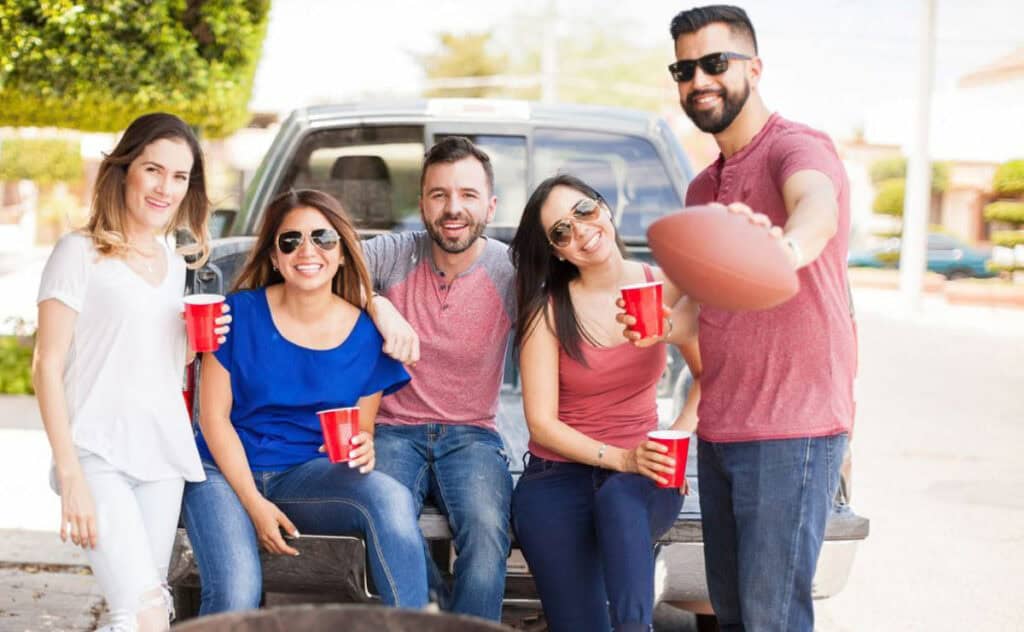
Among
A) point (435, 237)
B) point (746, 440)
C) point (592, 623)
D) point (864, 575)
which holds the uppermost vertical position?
point (435, 237)

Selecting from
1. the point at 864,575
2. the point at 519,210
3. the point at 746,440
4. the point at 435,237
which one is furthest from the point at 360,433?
the point at 864,575

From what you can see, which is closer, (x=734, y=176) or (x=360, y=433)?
(x=734, y=176)

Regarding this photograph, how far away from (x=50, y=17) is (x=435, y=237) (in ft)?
17.6

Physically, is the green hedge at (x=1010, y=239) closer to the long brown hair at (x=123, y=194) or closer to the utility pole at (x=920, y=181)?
the utility pole at (x=920, y=181)

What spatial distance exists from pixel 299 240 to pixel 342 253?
0.61ft

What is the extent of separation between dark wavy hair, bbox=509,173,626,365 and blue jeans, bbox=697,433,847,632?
761 millimetres

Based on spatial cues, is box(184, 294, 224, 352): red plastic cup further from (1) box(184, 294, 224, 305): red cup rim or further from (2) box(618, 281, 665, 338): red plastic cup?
(2) box(618, 281, 665, 338): red plastic cup

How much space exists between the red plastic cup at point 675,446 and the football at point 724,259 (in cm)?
85

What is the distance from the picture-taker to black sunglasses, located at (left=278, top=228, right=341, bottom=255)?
145 inches

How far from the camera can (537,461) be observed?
150 inches

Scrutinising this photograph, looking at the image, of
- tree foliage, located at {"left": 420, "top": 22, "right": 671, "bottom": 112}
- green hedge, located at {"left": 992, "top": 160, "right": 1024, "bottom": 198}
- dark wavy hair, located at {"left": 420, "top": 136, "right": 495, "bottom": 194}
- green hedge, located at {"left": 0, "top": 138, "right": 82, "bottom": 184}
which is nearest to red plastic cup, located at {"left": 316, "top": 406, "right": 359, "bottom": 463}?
dark wavy hair, located at {"left": 420, "top": 136, "right": 495, "bottom": 194}

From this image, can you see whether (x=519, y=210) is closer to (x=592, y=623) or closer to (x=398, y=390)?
(x=398, y=390)

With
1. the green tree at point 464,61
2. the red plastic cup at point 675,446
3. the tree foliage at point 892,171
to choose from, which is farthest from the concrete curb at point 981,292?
the green tree at point 464,61

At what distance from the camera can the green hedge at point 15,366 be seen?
33.2 ft
